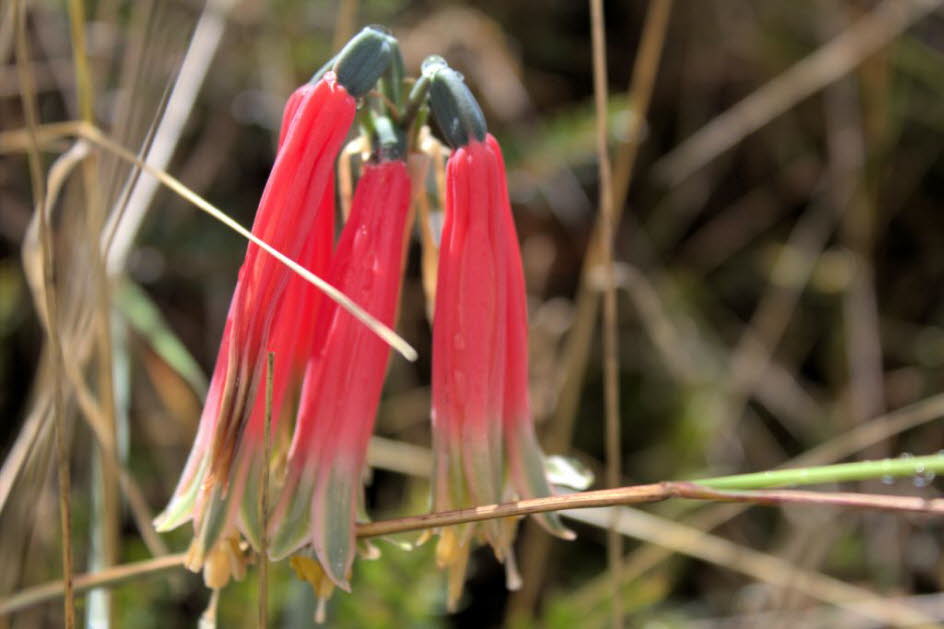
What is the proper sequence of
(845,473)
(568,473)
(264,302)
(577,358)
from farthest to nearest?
1. (577,358)
2. (568,473)
3. (264,302)
4. (845,473)

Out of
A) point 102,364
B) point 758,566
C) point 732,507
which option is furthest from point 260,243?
point 732,507

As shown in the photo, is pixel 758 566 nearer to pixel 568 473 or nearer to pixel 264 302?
pixel 568 473

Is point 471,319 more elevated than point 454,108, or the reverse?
point 454,108

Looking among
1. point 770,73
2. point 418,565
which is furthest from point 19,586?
point 770,73

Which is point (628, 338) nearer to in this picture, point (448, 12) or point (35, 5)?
point (448, 12)

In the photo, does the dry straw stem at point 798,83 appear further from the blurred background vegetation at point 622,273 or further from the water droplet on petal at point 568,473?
the water droplet on petal at point 568,473

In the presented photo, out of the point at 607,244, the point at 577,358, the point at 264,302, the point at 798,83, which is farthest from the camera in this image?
the point at 798,83

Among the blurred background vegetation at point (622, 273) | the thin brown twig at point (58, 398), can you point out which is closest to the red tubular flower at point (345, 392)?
the thin brown twig at point (58, 398)

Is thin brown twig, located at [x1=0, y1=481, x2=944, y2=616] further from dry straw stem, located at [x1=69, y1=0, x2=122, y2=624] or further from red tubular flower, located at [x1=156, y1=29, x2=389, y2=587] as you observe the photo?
dry straw stem, located at [x1=69, y1=0, x2=122, y2=624]

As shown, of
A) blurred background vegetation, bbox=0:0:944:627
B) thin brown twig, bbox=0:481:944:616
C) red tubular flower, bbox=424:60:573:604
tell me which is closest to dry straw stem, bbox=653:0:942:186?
blurred background vegetation, bbox=0:0:944:627
